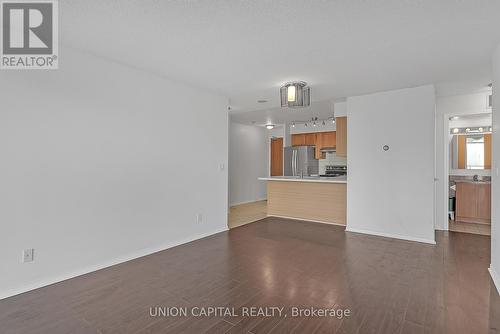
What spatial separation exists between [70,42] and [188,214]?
8.61 feet

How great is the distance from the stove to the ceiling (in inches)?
150

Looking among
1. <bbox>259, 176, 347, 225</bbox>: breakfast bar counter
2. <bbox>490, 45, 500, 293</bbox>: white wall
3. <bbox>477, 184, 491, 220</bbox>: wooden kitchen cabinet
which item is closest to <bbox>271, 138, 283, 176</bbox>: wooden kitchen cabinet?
<bbox>259, 176, 347, 225</bbox>: breakfast bar counter

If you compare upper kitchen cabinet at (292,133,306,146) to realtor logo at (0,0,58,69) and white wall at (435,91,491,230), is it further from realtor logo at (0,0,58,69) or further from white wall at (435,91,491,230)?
realtor logo at (0,0,58,69)

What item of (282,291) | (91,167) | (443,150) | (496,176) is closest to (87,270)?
(91,167)

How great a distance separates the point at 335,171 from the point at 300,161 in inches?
41.2

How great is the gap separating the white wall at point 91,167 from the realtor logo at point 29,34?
10 centimetres

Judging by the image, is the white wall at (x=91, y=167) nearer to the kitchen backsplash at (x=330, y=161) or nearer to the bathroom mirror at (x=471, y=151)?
the kitchen backsplash at (x=330, y=161)

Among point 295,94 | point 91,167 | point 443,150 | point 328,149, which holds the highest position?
point 295,94

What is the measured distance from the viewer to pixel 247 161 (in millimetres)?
8258

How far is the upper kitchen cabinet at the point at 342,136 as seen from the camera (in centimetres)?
514

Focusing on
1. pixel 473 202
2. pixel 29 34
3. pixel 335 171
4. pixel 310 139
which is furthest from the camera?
pixel 310 139

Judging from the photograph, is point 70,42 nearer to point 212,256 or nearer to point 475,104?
point 212,256

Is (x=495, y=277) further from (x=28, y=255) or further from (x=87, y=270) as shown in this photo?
(x=28, y=255)

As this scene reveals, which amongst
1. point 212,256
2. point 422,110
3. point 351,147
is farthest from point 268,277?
point 422,110
